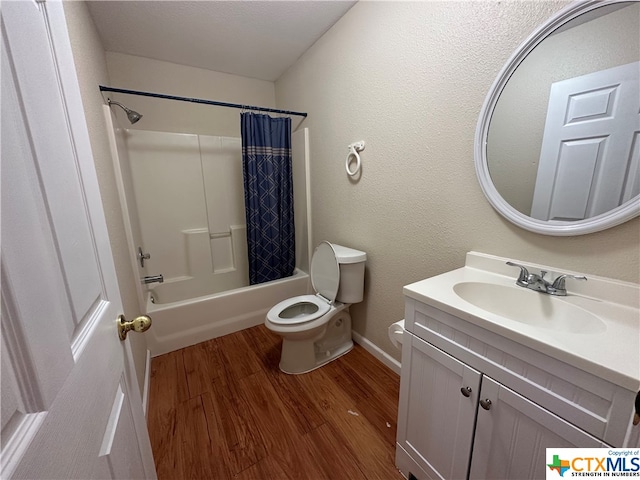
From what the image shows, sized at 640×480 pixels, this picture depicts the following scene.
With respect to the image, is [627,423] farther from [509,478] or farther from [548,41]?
[548,41]

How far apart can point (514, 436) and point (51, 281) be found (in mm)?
1147

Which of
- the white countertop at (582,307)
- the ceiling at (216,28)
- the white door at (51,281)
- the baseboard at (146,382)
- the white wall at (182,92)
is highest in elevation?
the ceiling at (216,28)

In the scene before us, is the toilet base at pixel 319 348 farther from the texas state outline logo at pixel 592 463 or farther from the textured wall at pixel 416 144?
the texas state outline logo at pixel 592 463

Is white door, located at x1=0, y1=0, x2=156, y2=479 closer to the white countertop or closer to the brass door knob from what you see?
the brass door knob

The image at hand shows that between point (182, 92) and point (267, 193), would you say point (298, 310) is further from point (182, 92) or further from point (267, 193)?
point (182, 92)

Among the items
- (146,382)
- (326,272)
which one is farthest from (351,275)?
(146,382)

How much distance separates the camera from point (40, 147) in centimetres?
38

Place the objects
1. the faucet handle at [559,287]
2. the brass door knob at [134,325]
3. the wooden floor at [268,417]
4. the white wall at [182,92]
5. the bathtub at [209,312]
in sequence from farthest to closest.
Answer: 1. the white wall at [182,92]
2. the bathtub at [209,312]
3. the wooden floor at [268,417]
4. the faucet handle at [559,287]
5. the brass door knob at [134,325]

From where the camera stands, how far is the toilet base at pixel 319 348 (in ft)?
5.48

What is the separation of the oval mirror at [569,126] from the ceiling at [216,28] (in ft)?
4.06

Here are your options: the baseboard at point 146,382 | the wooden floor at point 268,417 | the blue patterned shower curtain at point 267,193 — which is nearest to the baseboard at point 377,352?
the wooden floor at point 268,417

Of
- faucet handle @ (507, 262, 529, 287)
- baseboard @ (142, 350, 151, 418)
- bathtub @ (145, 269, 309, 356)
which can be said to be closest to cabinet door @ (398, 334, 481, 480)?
faucet handle @ (507, 262, 529, 287)

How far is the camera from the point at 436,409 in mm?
935

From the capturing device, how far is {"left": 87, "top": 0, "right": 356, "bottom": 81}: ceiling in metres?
1.57
